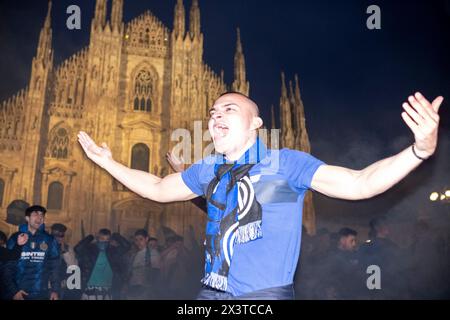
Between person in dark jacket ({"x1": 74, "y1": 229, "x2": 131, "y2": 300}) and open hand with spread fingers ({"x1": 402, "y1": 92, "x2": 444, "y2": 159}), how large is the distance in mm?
6351

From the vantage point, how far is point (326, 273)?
728 cm

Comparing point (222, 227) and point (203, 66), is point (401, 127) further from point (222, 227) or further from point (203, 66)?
point (222, 227)

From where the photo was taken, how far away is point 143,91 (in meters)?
16.8

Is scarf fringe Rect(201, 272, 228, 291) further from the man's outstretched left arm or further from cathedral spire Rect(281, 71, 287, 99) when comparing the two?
cathedral spire Rect(281, 71, 287, 99)

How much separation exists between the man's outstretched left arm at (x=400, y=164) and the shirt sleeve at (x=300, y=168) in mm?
78

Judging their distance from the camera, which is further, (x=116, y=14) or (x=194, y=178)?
(x=116, y=14)

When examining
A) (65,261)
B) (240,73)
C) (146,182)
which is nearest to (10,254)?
(65,261)

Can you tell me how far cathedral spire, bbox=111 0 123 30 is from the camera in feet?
53.5

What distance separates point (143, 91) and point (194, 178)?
15509 millimetres

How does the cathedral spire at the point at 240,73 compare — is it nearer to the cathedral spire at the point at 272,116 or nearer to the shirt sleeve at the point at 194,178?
the cathedral spire at the point at 272,116

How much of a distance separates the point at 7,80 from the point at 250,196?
15469mm

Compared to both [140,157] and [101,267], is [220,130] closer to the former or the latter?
[101,267]

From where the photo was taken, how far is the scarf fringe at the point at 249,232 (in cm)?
165

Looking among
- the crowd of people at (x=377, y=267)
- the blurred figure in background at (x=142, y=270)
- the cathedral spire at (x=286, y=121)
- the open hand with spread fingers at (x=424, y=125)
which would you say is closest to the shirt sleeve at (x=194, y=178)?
the open hand with spread fingers at (x=424, y=125)
